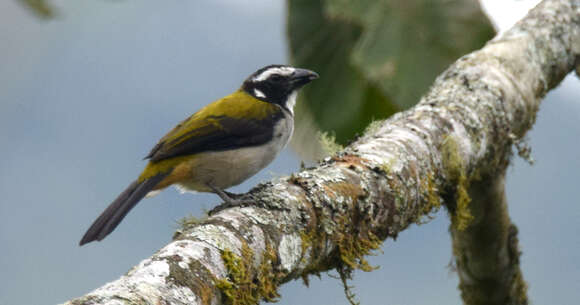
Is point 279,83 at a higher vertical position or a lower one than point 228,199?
higher

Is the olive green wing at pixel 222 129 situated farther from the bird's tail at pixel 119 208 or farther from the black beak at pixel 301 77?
the black beak at pixel 301 77

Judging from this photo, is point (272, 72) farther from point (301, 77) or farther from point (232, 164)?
point (232, 164)

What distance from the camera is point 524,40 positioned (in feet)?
16.6

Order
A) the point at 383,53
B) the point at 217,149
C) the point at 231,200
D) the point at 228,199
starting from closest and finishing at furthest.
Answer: the point at 231,200 < the point at 228,199 < the point at 217,149 < the point at 383,53

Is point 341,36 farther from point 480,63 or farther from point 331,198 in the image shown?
point 331,198

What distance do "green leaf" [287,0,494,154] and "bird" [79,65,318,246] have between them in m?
2.61

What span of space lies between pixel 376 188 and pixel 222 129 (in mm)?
1385

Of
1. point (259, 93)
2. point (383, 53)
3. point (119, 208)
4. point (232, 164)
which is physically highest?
point (383, 53)

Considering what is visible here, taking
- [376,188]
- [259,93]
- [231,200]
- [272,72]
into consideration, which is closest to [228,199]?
[231,200]

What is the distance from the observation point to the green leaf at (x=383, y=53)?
767 cm

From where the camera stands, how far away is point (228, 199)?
155 inches

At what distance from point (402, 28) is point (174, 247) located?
21.4ft

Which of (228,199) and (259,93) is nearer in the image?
(228,199)

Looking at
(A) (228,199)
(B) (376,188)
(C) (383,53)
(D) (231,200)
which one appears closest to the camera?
(B) (376,188)
